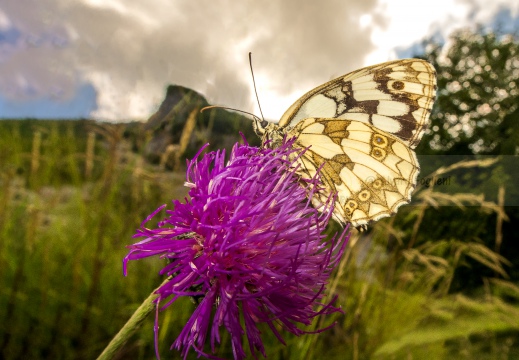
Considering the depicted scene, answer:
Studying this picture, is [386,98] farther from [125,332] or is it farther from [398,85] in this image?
[125,332]

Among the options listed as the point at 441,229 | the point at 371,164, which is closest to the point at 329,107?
the point at 371,164

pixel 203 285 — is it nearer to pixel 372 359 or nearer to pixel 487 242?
pixel 372 359

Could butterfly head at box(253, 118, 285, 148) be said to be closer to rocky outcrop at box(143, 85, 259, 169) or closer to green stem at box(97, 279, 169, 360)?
rocky outcrop at box(143, 85, 259, 169)

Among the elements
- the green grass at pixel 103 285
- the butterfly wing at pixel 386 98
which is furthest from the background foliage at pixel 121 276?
the butterfly wing at pixel 386 98

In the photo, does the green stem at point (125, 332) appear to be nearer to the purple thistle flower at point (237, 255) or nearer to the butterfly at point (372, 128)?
the purple thistle flower at point (237, 255)

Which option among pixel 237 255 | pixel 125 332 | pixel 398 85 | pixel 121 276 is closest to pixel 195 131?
pixel 121 276
